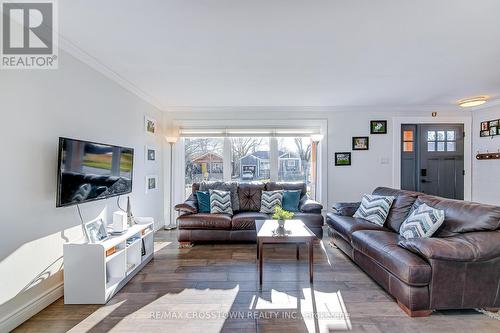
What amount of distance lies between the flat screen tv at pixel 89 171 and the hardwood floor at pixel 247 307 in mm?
1003

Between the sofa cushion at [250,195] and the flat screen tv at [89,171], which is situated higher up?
the flat screen tv at [89,171]

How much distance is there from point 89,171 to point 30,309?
1.23 m

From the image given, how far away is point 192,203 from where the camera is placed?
4.16 meters

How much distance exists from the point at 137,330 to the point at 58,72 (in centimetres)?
242

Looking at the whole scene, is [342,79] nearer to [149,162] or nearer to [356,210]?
[356,210]

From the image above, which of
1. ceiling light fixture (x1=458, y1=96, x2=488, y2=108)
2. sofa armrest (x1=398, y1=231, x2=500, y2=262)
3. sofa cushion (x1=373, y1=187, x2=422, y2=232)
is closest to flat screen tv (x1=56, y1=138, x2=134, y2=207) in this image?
sofa armrest (x1=398, y1=231, x2=500, y2=262)

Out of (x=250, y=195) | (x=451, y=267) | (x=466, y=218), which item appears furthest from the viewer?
(x=250, y=195)

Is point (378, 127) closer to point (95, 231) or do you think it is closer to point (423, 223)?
point (423, 223)

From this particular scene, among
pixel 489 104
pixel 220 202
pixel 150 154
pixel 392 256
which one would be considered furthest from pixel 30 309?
pixel 489 104

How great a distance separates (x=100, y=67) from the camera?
2936 millimetres

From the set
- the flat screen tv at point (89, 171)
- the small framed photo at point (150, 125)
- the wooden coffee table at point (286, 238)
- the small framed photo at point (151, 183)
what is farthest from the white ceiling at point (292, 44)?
the wooden coffee table at point (286, 238)

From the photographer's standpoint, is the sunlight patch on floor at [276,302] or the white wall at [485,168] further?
the white wall at [485,168]

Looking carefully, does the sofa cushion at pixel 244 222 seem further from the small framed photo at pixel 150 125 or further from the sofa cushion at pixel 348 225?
the small framed photo at pixel 150 125

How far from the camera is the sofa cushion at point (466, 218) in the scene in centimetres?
221
